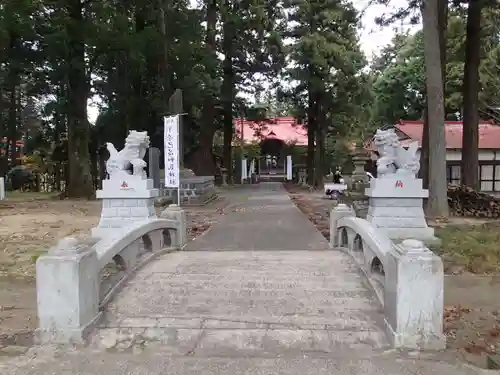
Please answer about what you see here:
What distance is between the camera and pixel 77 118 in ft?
72.5

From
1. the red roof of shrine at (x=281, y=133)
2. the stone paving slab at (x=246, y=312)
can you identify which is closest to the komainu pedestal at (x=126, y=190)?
the stone paving slab at (x=246, y=312)

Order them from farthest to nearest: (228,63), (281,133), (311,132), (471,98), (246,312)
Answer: (281,133) < (311,132) < (228,63) < (471,98) < (246,312)

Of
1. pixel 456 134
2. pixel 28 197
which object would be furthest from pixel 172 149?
pixel 456 134

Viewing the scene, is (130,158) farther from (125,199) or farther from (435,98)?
(435,98)

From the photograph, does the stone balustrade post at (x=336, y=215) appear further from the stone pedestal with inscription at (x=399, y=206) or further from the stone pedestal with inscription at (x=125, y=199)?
the stone pedestal with inscription at (x=125, y=199)

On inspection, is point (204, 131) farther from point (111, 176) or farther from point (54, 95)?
point (111, 176)

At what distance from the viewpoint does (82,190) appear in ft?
74.3

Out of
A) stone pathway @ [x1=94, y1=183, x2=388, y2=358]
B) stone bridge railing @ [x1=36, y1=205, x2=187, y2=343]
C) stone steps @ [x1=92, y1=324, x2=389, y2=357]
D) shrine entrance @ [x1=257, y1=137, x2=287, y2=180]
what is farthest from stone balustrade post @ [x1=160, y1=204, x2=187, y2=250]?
shrine entrance @ [x1=257, y1=137, x2=287, y2=180]

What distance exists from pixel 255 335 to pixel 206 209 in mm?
13890

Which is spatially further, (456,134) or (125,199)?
(456,134)

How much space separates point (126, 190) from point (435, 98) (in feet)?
27.6

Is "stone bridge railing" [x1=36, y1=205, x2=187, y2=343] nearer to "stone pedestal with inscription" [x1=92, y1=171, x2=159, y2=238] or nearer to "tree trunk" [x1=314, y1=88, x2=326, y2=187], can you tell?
"stone pedestal with inscription" [x1=92, y1=171, x2=159, y2=238]

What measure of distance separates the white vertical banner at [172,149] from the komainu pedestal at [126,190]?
278 cm

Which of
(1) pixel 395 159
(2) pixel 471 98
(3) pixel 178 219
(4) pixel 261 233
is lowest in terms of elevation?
(4) pixel 261 233
